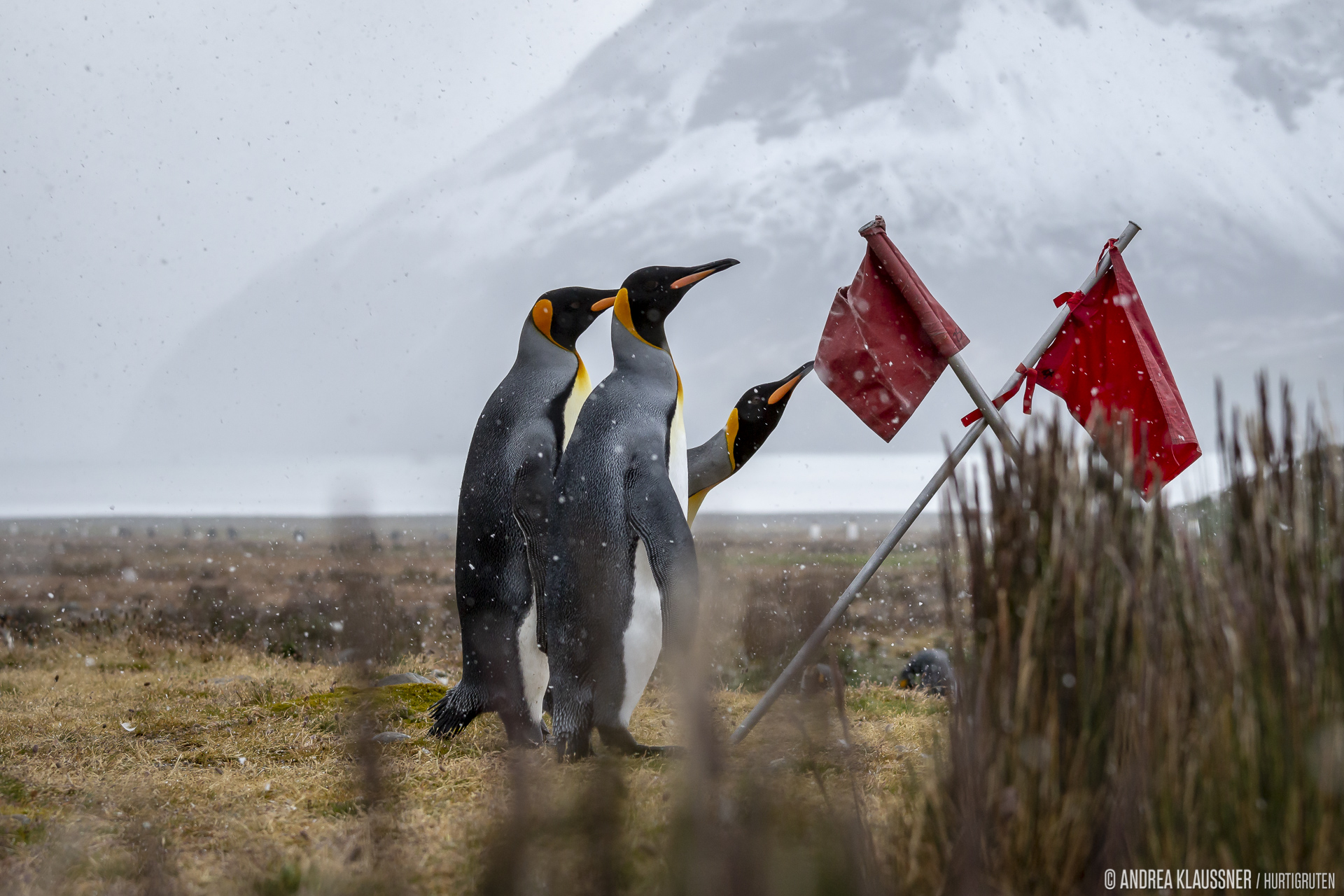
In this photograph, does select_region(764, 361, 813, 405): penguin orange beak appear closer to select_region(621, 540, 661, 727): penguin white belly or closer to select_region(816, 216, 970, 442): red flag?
select_region(816, 216, 970, 442): red flag

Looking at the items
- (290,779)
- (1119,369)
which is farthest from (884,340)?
(290,779)

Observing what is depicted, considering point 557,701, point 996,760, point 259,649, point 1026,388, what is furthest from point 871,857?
point 259,649

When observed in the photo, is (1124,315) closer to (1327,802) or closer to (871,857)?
(1327,802)

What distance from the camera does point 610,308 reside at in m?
5.88

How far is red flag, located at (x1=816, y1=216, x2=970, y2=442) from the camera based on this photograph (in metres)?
4.87

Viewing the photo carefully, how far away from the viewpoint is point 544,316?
5855 millimetres

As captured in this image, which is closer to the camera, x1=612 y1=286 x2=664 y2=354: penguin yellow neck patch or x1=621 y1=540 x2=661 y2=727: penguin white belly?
x1=621 y1=540 x2=661 y2=727: penguin white belly

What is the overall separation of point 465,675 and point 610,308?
241 centimetres

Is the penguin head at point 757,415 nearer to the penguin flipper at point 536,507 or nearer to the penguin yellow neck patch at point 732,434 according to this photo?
the penguin yellow neck patch at point 732,434

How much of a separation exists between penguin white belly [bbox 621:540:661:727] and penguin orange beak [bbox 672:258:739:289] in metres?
1.54

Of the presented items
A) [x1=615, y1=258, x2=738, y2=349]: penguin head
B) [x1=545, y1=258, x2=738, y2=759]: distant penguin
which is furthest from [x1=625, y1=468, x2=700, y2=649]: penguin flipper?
[x1=615, y1=258, x2=738, y2=349]: penguin head

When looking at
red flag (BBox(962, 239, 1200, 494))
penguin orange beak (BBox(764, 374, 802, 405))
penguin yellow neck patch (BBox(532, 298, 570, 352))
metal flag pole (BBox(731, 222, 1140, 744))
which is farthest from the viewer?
penguin orange beak (BBox(764, 374, 802, 405))

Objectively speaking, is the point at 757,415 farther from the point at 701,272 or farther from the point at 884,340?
the point at 884,340

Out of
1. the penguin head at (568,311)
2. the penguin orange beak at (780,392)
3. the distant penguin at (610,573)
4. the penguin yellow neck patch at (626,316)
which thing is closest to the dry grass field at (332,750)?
the distant penguin at (610,573)
